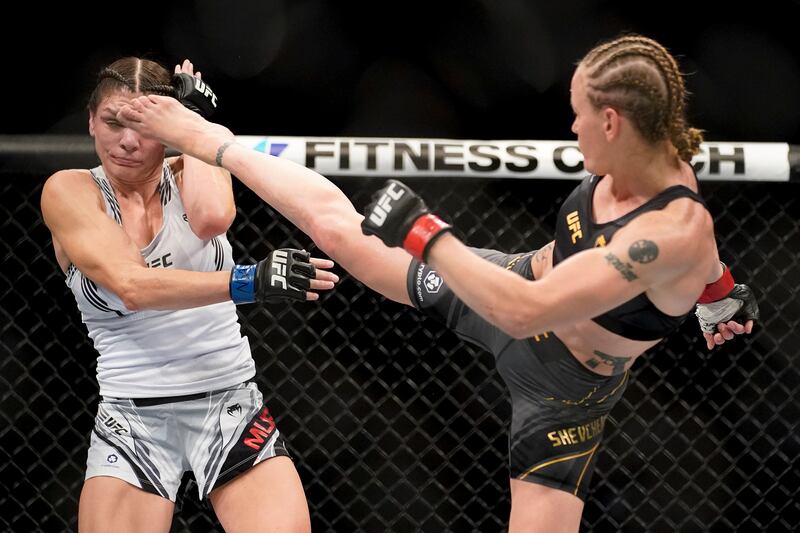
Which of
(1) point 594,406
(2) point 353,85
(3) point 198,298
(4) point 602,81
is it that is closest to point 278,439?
(3) point 198,298

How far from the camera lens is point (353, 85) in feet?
12.0

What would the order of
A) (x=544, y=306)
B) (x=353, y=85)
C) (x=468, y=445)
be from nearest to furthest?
(x=544, y=306) < (x=468, y=445) < (x=353, y=85)

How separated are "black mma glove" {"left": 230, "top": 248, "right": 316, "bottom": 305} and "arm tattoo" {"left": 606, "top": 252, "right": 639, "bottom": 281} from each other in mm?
666

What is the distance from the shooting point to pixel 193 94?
2.27 meters

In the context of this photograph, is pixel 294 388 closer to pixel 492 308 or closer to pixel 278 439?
pixel 278 439

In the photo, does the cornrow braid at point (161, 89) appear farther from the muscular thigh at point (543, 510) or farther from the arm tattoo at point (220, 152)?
the muscular thigh at point (543, 510)

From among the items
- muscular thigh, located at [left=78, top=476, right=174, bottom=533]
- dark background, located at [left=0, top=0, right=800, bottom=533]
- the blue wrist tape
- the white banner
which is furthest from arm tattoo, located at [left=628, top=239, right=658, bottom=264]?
dark background, located at [left=0, top=0, right=800, bottom=533]

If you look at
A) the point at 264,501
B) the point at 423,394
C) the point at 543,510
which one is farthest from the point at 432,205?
the point at 543,510

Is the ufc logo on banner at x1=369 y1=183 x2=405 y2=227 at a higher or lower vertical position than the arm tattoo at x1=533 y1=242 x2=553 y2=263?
higher

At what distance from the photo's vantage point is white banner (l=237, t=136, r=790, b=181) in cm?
266

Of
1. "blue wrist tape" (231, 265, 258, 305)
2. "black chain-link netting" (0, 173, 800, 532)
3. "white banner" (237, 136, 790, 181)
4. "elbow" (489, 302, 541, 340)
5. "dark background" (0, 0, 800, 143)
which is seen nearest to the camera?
"elbow" (489, 302, 541, 340)

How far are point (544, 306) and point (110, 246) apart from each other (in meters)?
1.00

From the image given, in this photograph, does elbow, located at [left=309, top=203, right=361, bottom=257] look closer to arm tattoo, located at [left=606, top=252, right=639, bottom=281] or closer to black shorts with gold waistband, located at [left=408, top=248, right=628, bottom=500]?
black shorts with gold waistband, located at [left=408, top=248, right=628, bottom=500]

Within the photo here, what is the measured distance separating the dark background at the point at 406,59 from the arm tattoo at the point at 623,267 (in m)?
1.91
